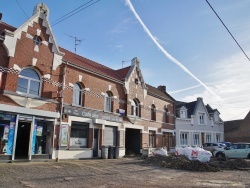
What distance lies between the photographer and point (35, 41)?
57.2ft

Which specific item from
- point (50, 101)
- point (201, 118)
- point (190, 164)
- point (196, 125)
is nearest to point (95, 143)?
point (50, 101)

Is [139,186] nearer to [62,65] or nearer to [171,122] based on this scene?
[62,65]

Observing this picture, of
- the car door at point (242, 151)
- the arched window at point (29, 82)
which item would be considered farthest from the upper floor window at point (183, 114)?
the arched window at point (29, 82)

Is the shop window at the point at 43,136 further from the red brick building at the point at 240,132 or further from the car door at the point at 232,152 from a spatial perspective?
the red brick building at the point at 240,132

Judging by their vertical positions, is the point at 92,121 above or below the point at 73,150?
above

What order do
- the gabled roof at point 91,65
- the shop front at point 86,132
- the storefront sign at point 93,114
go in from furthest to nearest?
the gabled roof at point 91,65 → the storefront sign at point 93,114 → the shop front at point 86,132

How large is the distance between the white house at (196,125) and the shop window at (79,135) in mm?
17094

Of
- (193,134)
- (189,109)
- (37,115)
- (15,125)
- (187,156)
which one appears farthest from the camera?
(189,109)

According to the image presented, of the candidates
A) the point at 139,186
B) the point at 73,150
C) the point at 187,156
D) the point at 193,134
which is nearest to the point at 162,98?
the point at 193,134

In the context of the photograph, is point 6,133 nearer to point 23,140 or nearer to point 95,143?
point 23,140

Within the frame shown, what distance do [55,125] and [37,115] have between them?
1.68 metres

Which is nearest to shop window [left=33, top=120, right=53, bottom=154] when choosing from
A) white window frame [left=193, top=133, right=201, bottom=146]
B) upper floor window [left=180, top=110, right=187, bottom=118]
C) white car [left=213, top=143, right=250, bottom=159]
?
white car [left=213, top=143, right=250, bottom=159]

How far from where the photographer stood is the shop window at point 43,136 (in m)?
16.8

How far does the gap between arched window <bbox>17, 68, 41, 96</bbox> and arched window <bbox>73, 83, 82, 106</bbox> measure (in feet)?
11.3
